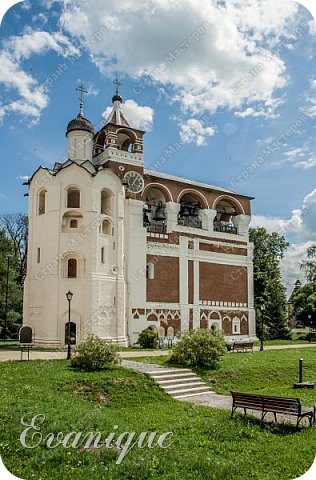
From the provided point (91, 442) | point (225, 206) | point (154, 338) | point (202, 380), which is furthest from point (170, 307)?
point (91, 442)

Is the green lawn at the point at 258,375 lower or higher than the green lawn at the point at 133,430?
lower

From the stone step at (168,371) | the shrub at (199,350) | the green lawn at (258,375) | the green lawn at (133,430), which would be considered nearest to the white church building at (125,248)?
the green lawn at (258,375)

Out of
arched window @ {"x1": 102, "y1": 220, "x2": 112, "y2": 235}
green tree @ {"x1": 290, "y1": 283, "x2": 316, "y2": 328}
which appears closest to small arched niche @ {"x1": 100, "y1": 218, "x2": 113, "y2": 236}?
arched window @ {"x1": 102, "y1": 220, "x2": 112, "y2": 235}

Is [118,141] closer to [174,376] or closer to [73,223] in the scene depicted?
[73,223]

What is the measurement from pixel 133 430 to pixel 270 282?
32.3 meters

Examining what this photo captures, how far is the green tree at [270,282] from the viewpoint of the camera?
126 ft

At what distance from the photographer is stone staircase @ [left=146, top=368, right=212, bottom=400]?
14.2 metres

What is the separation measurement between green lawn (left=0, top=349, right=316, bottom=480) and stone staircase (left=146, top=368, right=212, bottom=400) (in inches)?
18.0

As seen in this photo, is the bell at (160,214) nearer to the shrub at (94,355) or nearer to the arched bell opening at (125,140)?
the arched bell opening at (125,140)

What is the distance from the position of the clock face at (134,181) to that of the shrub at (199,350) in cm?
1340

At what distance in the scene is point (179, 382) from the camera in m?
15.1

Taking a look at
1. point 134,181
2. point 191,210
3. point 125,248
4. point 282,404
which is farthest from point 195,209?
point 282,404

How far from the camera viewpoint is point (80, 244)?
83.8ft

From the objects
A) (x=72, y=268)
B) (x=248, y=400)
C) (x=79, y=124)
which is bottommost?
(x=248, y=400)
